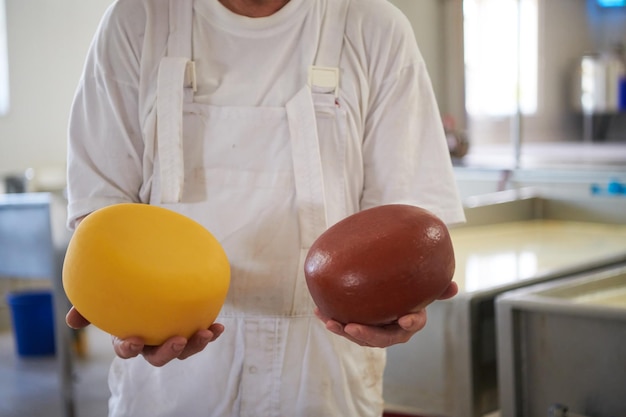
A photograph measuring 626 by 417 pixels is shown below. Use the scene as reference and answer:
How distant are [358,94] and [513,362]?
808 mm

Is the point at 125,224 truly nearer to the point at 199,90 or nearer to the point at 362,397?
the point at 199,90

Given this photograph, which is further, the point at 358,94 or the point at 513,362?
the point at 513,362

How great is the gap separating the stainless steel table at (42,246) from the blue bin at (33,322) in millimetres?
1101

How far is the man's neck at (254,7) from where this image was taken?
3.89ft

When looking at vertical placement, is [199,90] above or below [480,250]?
above

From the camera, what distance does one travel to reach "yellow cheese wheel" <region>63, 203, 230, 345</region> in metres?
0.95

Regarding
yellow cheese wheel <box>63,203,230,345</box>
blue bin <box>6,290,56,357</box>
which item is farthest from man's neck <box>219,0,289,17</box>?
blue bin <box>6,290,56,357</box>

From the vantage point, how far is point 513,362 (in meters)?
1.73

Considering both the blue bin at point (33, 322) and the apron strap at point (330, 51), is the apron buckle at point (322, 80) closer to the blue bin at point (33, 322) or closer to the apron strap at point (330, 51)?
the apron strap at point (330, 51)

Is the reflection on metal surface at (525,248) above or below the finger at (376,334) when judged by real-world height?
below

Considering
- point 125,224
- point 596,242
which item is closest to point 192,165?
point 125,224

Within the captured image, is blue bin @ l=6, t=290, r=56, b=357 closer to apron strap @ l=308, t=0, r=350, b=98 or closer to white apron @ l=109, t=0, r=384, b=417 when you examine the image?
white apron @ l=109, t=0, r=384, b=417

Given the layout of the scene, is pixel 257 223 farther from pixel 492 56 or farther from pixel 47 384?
pixel 492 56

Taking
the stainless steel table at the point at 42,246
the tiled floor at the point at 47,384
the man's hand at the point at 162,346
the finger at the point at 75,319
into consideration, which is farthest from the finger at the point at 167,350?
the tiled floor at the point at 47,384
